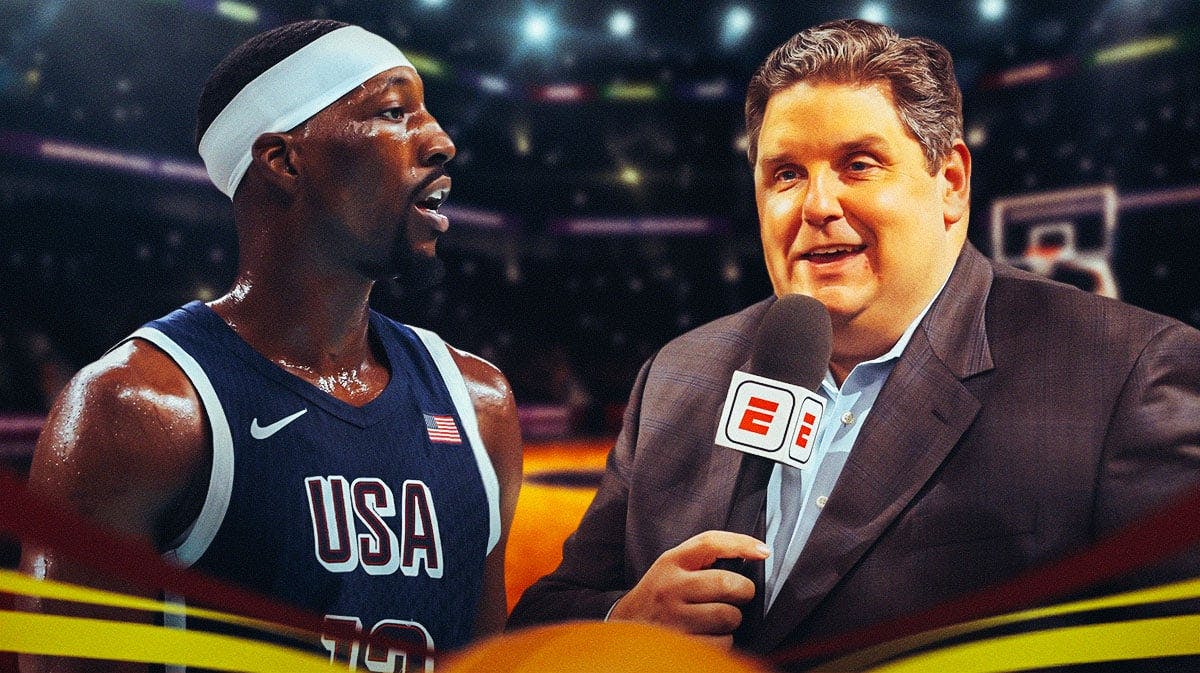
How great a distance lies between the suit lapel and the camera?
1094 millimetres

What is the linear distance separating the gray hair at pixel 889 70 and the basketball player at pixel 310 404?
1.41 ft

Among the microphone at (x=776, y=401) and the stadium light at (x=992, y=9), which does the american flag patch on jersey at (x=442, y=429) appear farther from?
the stadium light at (x=992, y=9)

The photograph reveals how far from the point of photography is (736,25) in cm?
140

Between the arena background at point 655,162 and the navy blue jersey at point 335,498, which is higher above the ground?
the arena background at point 655,162

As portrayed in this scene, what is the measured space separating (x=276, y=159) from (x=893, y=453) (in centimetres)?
82

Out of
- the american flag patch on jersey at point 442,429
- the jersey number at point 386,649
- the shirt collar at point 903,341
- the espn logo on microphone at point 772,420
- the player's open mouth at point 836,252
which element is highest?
the player's open mouth at point 836,252

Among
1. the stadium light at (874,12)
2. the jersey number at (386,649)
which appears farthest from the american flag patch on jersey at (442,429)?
the stadium light at (874,12)

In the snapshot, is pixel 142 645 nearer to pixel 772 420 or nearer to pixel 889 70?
pixel 772 420

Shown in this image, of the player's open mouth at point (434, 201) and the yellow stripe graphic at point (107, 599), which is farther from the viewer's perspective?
the player's open mouth at point (434, 201)

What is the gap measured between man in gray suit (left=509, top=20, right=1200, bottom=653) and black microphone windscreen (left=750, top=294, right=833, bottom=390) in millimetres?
108

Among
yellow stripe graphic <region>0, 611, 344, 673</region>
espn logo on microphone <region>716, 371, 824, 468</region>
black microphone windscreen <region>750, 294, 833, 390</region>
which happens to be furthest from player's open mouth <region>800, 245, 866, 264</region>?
yellow stripe graphic <region>0, 611, 344, 673</region>

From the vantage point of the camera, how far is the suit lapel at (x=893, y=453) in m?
1.09

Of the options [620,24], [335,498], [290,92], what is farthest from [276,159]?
[620,24]

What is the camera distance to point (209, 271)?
1.28m
